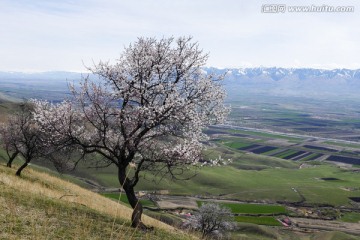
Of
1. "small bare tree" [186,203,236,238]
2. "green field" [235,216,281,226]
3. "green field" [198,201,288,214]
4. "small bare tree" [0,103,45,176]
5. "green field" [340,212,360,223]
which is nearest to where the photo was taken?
"small bare tree" [0,103,45,176]

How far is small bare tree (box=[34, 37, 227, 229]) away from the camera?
64.3ft

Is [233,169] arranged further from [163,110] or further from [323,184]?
[163,110]

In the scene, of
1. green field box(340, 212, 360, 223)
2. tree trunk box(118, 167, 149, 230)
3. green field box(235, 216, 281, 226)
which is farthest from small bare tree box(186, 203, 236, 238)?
tree trunk box(118, 167, 149, 230)

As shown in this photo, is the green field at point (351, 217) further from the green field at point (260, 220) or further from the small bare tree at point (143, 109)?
the small bare tree at point (143, 109)

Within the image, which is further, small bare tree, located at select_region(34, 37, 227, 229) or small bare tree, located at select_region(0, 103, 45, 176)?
small bare tree, located at select_region(0, 103, 45, 176)

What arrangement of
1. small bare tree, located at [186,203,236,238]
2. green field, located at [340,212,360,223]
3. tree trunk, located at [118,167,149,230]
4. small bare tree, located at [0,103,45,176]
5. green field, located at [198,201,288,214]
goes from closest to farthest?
tree trunk, located at [118,167,149,230], small bare tree, located at [0,103,45,176], small bare tree, located at [186,203,236,238], green field, located at [340,212,360,223], green field, located at [198,201,288,214]

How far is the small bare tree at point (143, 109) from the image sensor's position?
19594 mm

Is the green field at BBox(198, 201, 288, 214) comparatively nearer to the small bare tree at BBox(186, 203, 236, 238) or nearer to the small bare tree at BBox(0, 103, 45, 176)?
the small bare tree at BBox(186, 203, 236, 238)

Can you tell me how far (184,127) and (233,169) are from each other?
169688 millimetres

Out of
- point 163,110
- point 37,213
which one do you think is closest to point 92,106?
point 163,110

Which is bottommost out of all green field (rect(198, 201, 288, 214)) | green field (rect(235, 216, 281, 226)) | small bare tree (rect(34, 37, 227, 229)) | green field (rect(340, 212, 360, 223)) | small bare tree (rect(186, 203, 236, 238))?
green field (rect(340, 212, 360, 223))

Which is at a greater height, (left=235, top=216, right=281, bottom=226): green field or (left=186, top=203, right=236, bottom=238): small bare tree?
(left=186, top=203, right=236, bottom=238): small bare tree

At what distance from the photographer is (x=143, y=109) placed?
19156mm

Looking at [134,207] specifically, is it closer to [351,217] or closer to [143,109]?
[143,109]
